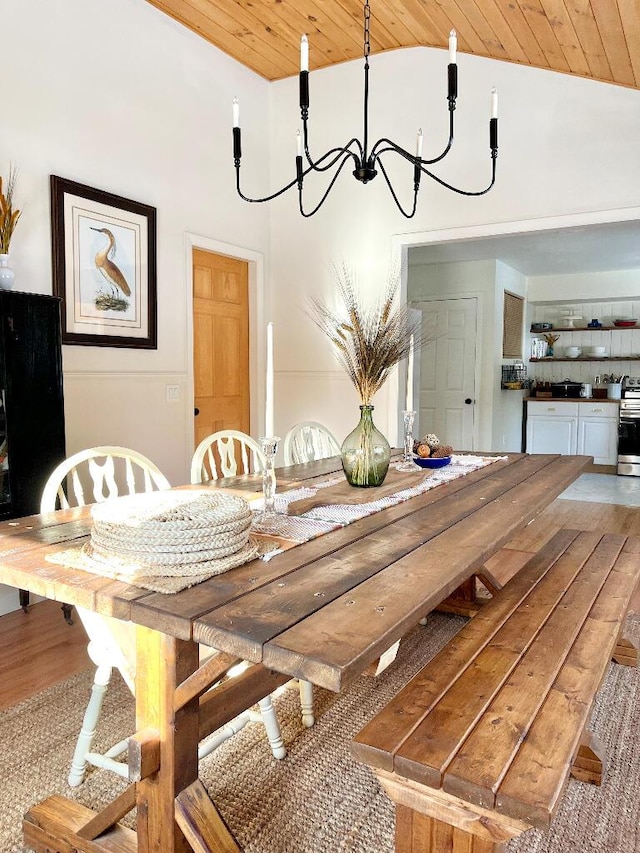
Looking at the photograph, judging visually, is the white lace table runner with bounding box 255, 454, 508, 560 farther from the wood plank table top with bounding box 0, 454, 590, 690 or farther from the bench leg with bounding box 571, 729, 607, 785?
the bench leg with bounding box 571, 729, 607, 785

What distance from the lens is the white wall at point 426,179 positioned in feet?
12.4

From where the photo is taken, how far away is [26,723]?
2.07 m

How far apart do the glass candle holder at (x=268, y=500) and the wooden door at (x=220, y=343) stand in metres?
2.67

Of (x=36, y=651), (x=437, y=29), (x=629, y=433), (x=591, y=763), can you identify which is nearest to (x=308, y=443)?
(x=36, y=651)

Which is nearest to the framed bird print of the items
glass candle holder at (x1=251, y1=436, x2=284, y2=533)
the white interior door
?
glass candle holder at (x1=251, y1=436, x2=284, y2=533)

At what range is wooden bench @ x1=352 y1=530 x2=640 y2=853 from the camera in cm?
107

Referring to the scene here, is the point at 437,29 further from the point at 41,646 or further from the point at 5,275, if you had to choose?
the point at 41,646

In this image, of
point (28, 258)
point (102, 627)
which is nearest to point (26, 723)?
point (102, 627)

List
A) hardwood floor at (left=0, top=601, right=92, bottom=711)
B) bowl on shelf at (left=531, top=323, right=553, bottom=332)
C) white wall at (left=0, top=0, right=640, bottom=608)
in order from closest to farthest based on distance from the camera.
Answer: hardwood floor at (left=0, top=601, right=92, bottom=711) → white wall at (left=0, top=0, right=640, bottom=608) → bowl on shelf at (left=531, top=323, right=553, bottom=332)

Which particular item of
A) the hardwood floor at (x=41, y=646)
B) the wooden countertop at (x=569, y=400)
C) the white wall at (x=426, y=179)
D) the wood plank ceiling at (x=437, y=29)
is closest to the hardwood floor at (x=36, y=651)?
the hardwood floor at (x=41, y=646)

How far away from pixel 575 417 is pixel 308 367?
13.6ft

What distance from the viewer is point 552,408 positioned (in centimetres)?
769

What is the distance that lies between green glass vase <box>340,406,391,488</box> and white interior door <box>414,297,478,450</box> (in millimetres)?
4760

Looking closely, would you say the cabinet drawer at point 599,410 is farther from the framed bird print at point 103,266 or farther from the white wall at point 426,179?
the framed bird print at point 103,266
